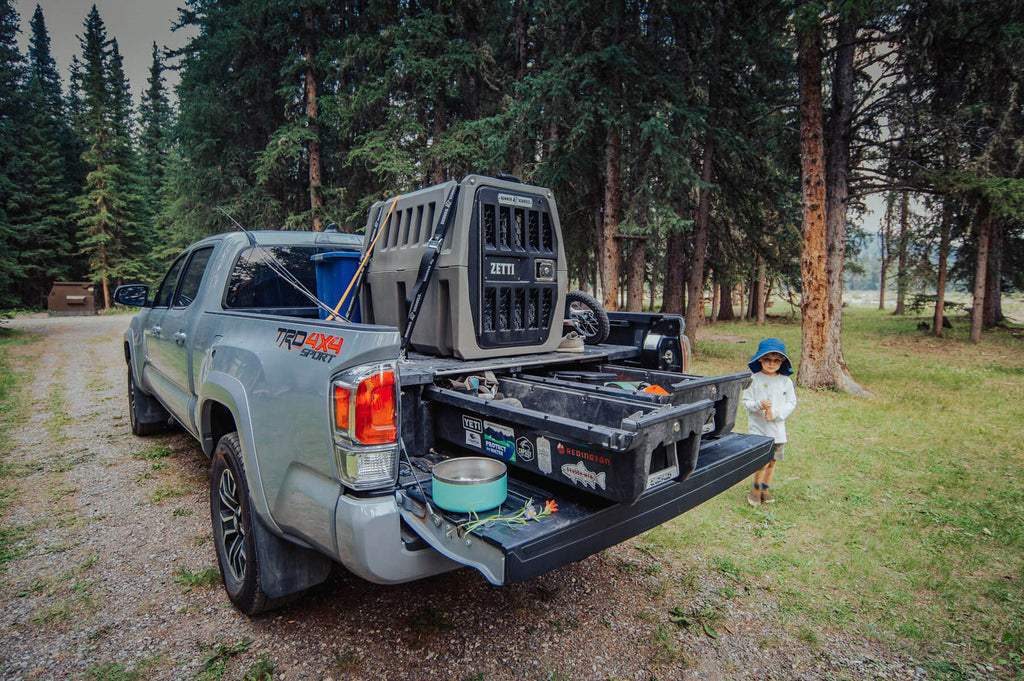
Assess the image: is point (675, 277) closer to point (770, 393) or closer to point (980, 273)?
point (980, 273)

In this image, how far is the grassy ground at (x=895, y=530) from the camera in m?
2.93

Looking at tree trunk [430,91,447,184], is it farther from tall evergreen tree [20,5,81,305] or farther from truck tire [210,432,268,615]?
tall evergreen tree [20,5,81,305]

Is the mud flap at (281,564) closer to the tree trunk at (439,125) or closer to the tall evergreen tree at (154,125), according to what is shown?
the tree trunk at (439,125)

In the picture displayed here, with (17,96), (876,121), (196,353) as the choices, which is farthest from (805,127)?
(17,96)

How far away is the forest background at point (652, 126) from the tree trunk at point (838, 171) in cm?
4

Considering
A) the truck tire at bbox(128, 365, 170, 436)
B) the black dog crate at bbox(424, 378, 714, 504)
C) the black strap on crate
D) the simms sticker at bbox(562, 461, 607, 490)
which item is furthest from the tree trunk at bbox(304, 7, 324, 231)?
the simms sticker at bbox(562, 461, 607, 490)

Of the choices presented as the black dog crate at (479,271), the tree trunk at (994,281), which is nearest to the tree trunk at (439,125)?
the black dog crate at (479,271)

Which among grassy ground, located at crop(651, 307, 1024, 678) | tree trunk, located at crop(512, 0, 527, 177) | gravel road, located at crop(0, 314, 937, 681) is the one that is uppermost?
tree trunk, located at crop(512, 0, 527, 177)

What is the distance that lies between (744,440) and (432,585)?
6.40 ft

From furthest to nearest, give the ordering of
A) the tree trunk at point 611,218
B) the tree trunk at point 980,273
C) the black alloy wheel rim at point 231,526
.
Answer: the tree trunk at point 980,273, the tree trunk at point 611,218, the black alloy wheel rim at point 231,526

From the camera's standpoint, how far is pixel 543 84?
1142cm

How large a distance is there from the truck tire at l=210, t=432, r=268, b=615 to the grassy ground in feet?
8.53

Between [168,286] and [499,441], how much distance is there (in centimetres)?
406

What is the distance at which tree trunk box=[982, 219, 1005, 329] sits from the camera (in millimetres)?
18681
